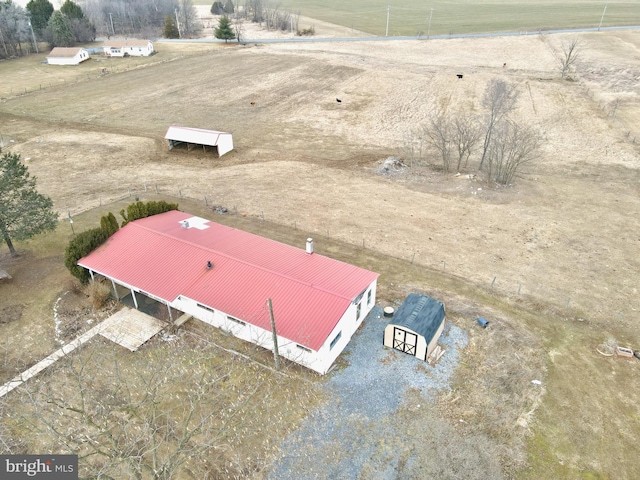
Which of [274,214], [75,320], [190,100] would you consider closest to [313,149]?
[274,214]

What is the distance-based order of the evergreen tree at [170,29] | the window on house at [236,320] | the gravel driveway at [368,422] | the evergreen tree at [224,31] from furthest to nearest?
the evergreen tree at [170,29]
the evergreen tree at [224,31]
the window on house at [236,320]
the gravel driveway at [368,422]

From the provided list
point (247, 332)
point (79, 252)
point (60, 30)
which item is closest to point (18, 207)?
point (79, 252)

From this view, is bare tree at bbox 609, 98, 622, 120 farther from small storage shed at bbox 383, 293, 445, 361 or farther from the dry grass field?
small storage shed at bbox 383, 293, 445, 361

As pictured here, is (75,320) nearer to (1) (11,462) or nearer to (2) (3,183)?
(2) (3,183)

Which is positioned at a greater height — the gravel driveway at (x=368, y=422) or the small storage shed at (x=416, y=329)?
the small storage shed at (x=416, y=329)

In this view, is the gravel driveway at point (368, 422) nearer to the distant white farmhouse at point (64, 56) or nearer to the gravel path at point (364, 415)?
the gravel path at point (364, 415)

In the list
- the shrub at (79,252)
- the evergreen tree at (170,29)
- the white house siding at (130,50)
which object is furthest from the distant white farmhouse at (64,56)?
the shrub at (79,252)
